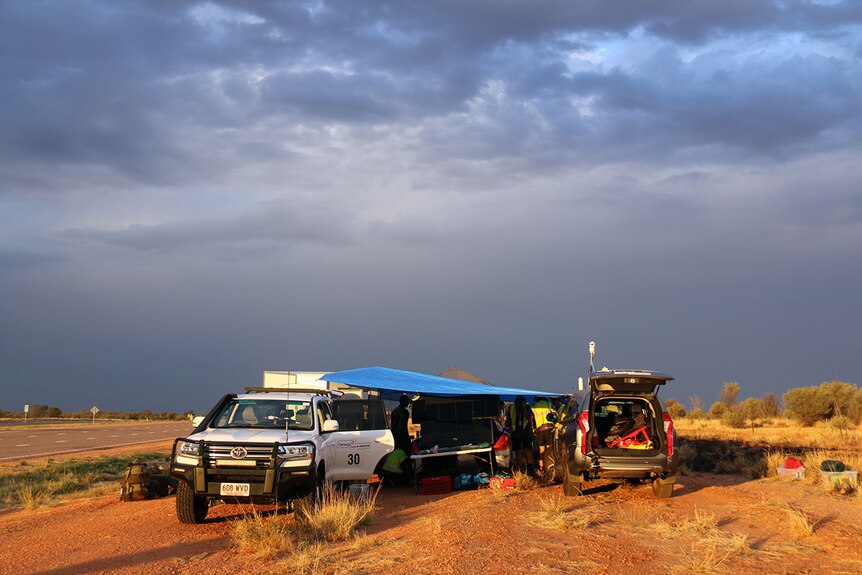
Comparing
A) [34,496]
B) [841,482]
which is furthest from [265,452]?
[841,482]

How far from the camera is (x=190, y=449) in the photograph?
1063 centimetres

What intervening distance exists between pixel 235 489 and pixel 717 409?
147 feet

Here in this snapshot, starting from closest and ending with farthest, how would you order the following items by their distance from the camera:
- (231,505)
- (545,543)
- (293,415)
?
(545,543), (293,415), (231,505)

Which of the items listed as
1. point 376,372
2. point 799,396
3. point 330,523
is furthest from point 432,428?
point 799,396

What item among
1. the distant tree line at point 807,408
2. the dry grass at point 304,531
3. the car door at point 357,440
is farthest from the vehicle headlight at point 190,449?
the distant tree line at point 807,408

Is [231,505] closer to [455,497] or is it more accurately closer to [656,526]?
[455,497]

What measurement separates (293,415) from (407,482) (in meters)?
5.20


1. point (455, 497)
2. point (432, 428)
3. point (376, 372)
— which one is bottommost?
point (455, 497)

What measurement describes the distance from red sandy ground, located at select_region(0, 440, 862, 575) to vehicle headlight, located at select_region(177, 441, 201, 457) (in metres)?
1.00

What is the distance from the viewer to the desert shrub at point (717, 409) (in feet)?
160

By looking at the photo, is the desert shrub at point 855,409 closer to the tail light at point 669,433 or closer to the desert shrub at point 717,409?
the desert shrub at point 717,409

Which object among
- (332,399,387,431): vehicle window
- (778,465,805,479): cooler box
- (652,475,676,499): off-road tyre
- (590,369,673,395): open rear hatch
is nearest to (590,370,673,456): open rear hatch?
(590,369,673,395): open rear hatch

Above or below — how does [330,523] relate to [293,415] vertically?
below

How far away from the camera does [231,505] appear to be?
12.8 m
